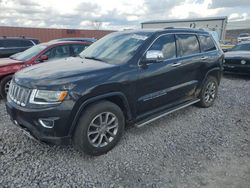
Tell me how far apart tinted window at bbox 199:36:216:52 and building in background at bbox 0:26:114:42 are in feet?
66.2

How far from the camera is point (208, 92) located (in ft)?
17.3

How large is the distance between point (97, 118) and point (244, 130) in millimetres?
2930

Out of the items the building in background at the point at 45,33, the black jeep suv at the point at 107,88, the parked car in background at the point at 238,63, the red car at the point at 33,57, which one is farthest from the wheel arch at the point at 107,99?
the building in background at the point at 45,33

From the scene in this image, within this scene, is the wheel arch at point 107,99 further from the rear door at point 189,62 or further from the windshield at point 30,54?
the windshield at point 30,54

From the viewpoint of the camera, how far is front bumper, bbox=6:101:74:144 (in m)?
2.77

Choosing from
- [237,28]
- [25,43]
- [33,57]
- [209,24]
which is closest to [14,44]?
[25,43]

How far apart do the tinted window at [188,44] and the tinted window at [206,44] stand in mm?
199

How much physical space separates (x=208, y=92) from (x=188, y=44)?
1384 millimetres

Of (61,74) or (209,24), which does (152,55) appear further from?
(209,24)

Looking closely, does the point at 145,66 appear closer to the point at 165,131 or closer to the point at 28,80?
→ the point at 165,131

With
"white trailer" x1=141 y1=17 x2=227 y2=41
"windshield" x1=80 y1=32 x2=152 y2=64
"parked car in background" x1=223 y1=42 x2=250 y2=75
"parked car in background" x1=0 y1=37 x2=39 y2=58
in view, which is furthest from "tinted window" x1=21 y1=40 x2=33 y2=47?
"white trailer" x1=141 y1=17 x2=227 y2=41

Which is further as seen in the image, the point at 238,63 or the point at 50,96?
the point at 238,63

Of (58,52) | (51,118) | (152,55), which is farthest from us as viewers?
(58,52)

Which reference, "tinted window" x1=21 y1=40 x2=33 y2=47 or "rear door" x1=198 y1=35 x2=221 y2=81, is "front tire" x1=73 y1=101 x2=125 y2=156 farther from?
"tinted window" x1=21 y1=40 x2=33 y2=47
